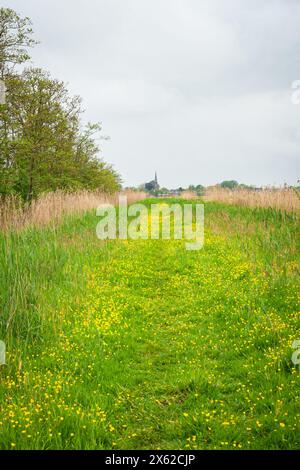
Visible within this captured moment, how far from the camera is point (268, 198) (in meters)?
16.4

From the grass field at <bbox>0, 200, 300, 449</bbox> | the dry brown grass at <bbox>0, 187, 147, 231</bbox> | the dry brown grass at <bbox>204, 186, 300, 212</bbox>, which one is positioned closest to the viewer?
the grass field at <bbox>0, 200, 300, 449</bbox>

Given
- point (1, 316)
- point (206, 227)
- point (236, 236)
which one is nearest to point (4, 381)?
point (1, 316)

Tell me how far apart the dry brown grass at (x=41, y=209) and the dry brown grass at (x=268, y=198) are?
298 inches

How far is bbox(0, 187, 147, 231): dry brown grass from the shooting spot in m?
9.69

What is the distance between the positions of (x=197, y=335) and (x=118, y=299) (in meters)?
2.15

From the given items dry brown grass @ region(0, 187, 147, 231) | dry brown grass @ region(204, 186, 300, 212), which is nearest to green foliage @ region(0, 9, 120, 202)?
dry brown grass @ region(0, 187, 147, 231)

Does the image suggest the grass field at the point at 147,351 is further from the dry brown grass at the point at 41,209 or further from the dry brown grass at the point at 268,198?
the dry brown grass at the point at 268,198

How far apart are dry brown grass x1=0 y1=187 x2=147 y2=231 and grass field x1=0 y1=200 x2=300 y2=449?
804 mm

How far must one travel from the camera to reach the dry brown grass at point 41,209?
381 inches

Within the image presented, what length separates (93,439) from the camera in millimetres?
3730

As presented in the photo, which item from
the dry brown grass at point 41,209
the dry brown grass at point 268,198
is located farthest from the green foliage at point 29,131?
the dry brown grass at point 268,198

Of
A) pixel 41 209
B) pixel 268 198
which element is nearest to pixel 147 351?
pixel 41 209

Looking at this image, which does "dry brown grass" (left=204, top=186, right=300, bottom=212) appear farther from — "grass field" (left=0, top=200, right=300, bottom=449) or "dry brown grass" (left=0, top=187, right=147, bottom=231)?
"dry brown grass" (left=0, top=187, right=147, bottom=231)

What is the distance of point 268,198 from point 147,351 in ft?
39.9
